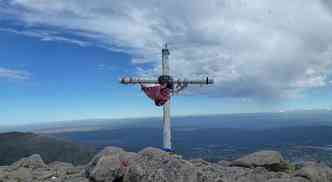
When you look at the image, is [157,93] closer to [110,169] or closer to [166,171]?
[110,169]

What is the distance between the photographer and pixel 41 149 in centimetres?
9906

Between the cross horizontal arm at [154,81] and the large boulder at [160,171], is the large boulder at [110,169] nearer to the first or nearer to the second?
the large boulder at [160,171]

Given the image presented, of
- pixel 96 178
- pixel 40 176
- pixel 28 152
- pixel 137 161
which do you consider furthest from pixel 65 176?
pixel 28 152

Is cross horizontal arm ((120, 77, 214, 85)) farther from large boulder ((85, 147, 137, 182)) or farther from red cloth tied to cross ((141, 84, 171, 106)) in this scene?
large boulder ((85, 147, 137, 182))

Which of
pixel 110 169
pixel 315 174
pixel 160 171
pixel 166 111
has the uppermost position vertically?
A: pixel 166 111

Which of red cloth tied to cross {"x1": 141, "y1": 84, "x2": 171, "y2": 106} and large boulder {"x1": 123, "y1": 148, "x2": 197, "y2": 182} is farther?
red cloth tied to cross {"x1": 141, "y1": 84, "x2": 171, "y2": 106}

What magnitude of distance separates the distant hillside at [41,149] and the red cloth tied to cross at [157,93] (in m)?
52.9

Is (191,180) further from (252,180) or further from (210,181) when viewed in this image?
(252,180)

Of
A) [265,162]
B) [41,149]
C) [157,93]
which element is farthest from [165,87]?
[41,149]

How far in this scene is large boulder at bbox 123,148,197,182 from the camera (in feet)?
41.4

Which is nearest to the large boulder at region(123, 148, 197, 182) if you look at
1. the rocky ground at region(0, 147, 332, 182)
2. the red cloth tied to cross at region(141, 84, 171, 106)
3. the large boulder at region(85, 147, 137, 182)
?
the rocky ground at region(0, 147, 332, 182)

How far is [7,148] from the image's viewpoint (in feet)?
312

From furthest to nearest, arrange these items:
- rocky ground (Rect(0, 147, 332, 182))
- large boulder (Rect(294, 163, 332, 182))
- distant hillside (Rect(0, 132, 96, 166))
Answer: distant hillside (Rect(0, 132, 96, 166)), large boulder (Rect(294, 163, 332, 182)), rocky ground (Rect(0, 147, 332, 182))

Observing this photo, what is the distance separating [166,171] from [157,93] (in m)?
14.7
